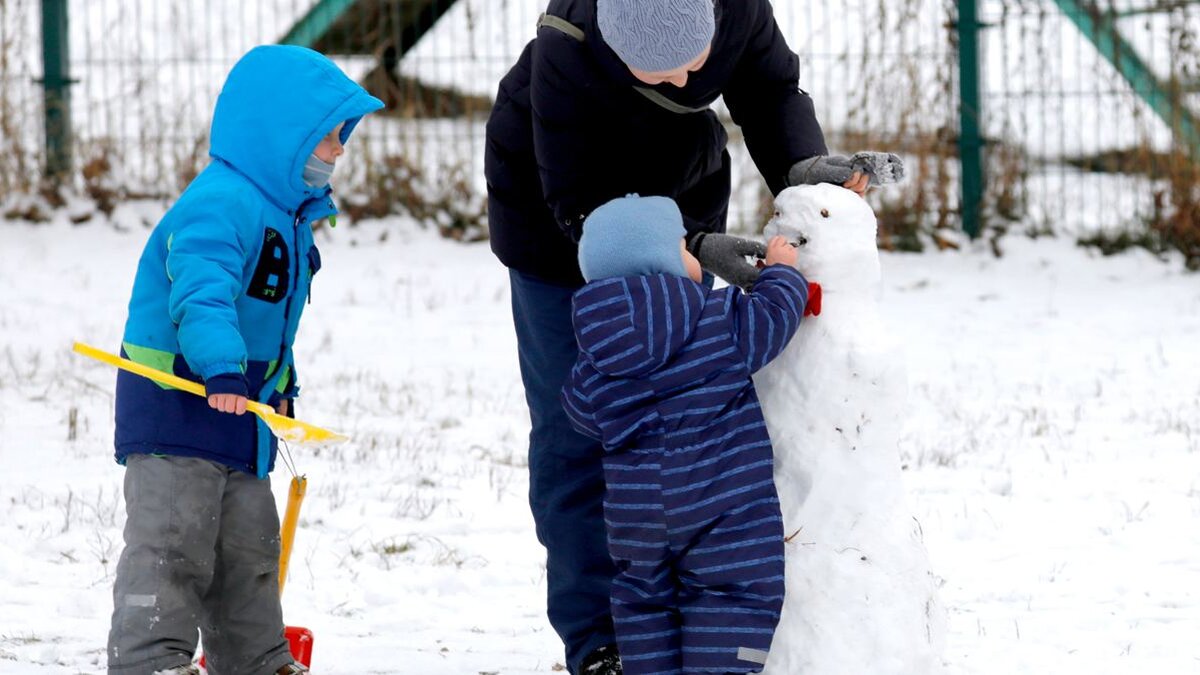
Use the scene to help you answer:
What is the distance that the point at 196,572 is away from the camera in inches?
122

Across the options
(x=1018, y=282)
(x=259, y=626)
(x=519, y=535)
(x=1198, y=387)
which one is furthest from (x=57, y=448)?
(x=1018, y=282)

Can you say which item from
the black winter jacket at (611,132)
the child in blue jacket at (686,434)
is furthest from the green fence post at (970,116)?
the child in blue jacket at (686,434)

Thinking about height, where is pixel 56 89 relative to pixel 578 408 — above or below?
above

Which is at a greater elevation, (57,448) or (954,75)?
(954,75)

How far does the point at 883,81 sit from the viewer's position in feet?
30.8

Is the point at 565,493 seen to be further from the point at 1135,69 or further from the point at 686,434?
the point at 1135,69

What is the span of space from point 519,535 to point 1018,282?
4.95 meters

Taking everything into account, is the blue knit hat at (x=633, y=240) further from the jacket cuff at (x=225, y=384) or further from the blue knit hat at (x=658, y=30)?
the jacket cuff at (x=225, y=384)

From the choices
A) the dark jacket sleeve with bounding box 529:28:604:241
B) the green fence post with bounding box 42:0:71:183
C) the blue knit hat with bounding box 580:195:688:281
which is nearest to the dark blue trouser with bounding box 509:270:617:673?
the dark jacket sleeve with bounding box 529:28:604:241

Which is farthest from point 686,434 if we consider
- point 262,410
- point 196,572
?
point 196,572

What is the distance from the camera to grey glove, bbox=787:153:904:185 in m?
2.99

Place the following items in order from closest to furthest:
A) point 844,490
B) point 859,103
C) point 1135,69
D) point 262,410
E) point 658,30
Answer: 1. point 658,30
2. point 844,490
3. point 262,410
4. point 1135,69
5. point 859,103

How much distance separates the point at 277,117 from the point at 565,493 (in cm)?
97

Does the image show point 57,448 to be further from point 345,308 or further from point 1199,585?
point 1199,585
